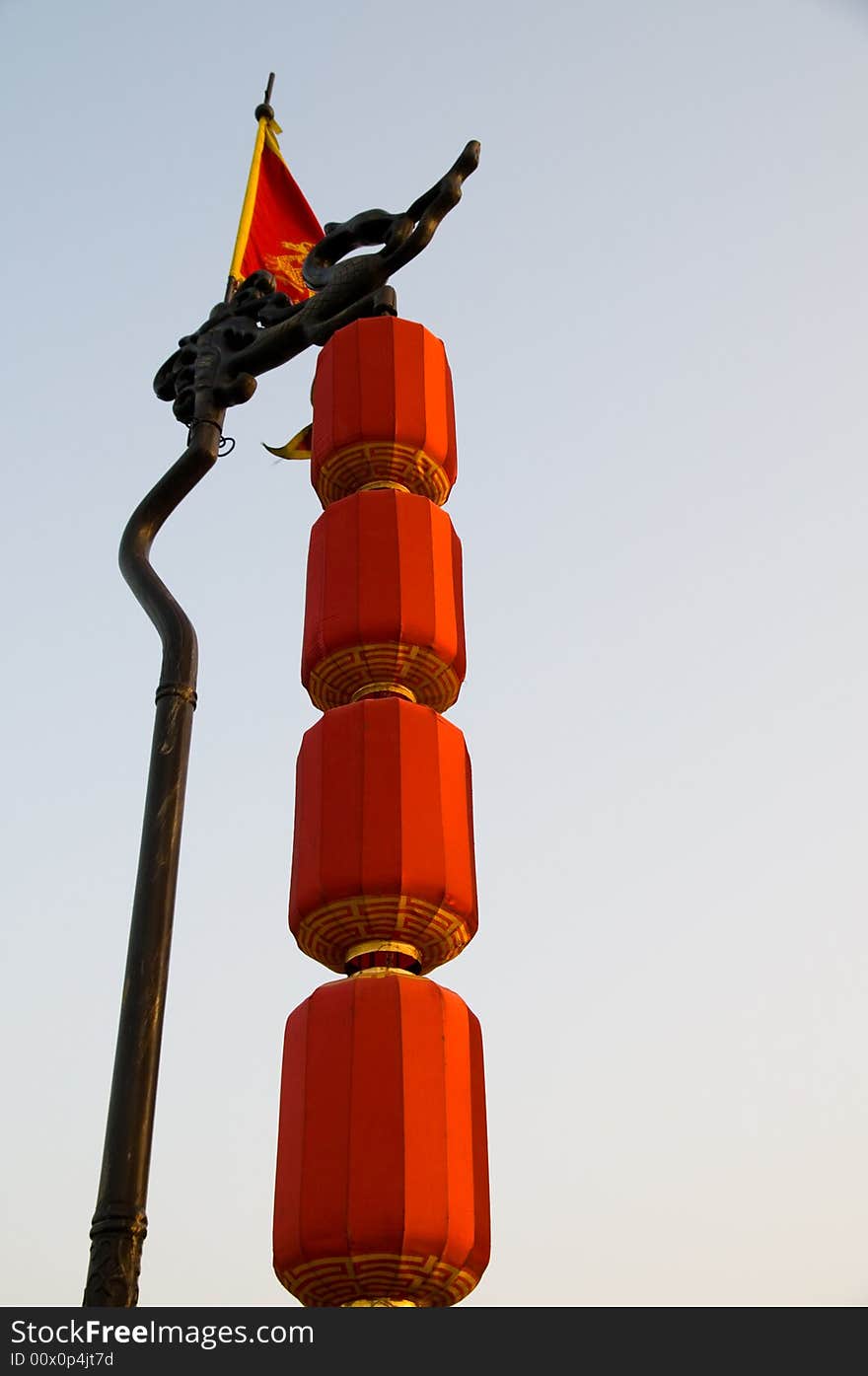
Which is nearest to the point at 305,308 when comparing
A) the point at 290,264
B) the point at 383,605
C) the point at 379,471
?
the point at 379,471

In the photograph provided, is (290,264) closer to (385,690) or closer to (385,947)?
(385,690)

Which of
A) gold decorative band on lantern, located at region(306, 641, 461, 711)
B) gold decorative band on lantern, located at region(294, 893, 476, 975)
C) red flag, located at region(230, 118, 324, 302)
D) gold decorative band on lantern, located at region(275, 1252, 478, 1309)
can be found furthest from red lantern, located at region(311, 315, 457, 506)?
gold decorative band on lantern, located at region(275, 1252, 478, 1309)

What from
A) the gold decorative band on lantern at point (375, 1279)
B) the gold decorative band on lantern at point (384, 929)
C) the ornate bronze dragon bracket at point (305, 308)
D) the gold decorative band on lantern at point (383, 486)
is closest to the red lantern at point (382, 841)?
the gold decorative band on lantern at point (384, 929)

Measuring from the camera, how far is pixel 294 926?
4.42 metres

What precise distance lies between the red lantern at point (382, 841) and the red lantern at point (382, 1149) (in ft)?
0.72

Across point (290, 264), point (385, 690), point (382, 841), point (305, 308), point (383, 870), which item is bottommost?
point (383, 870)

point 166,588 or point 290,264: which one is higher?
point 290,264

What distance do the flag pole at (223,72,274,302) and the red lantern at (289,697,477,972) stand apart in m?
2.64

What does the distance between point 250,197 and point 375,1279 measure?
18.2 ft

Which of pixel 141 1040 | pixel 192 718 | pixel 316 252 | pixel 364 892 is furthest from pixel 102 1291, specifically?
pixel 316 252

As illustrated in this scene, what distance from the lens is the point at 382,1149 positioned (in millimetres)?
3719

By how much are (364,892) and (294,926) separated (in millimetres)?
330

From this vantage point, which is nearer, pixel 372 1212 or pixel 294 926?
pixel 372 1212
